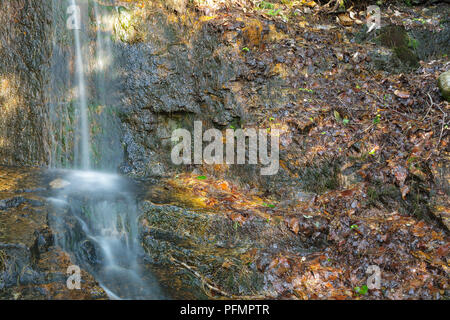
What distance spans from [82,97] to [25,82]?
975 mm

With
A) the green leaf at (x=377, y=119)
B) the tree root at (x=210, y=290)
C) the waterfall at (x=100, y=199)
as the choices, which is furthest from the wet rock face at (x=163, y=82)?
the tree root at (x=210, y=290)

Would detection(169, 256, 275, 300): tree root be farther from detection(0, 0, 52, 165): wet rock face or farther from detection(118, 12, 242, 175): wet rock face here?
detection(0, 0, 52, 165): wet rock face

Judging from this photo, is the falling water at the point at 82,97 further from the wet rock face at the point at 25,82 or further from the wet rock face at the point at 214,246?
the wet rock face at the point at 214,246

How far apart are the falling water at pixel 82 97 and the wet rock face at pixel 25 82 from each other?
1.50 feet

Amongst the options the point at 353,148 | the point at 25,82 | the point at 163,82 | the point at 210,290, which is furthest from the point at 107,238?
the point at 353,148

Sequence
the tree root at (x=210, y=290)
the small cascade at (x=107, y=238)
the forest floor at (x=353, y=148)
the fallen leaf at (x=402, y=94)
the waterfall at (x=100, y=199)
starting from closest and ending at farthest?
1. the tree root at (x=210, y=290)
2. the forest floor at (x=353, y=148)
3. the small cascade at (x=107, y=238)
4. the waterfall at (x=100, y=199)
5. the fallen leaf at (x=402, y=94)

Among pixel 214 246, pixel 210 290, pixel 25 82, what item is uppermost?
pixel 25 82

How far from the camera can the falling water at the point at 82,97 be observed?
632cm

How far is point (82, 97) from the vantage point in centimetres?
637

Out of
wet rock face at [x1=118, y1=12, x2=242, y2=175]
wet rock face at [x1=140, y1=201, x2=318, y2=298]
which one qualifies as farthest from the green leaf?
wet rock face at [x1=118, y1=12, x2=242, y2=175]

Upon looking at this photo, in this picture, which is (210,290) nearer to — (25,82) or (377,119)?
(377,119)

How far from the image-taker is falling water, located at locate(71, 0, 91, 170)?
20.7 feet

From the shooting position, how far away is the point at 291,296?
11.8ft
